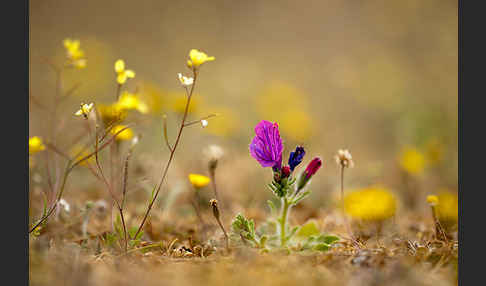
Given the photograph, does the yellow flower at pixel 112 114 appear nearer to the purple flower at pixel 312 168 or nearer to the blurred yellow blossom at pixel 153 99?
the purple flower at pixel 312 168

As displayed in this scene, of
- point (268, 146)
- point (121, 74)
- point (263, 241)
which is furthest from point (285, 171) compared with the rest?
point (121, 74)


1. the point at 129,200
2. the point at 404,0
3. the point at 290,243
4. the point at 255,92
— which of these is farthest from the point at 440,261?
the point at 404,0

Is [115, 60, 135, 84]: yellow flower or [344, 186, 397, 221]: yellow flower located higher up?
[115, 60, 135, 84]: yellow flower

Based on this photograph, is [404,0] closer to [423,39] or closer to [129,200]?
[423,39]

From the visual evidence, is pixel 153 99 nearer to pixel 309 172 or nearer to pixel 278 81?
pixel 309 172

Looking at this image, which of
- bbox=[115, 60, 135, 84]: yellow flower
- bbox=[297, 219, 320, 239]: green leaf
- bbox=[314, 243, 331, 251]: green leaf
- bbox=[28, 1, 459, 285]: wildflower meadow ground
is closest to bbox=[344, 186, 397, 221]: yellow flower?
bbox=[28, 1, 459, 285]: wildflower meadow ground

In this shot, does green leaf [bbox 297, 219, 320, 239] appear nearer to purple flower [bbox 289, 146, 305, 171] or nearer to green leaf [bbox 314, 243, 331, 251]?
green leaf [bbox 314, 243, 331, 251]
